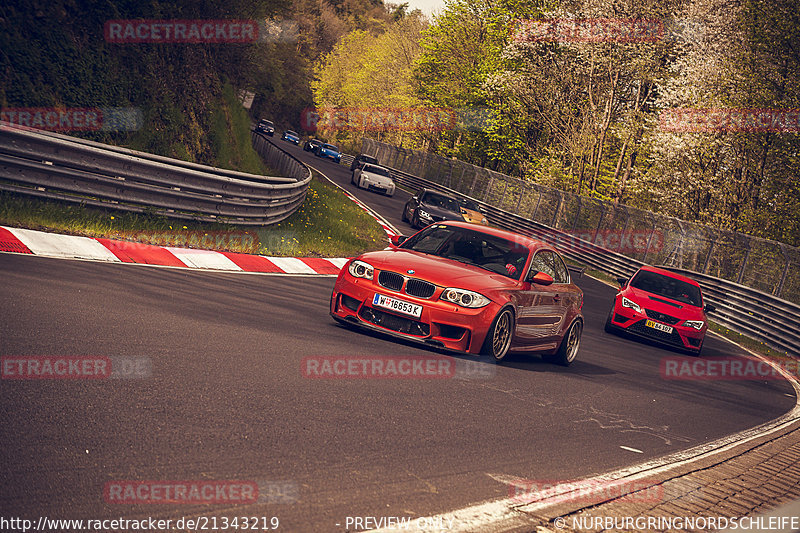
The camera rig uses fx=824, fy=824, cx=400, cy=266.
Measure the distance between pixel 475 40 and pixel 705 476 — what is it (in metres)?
58.7

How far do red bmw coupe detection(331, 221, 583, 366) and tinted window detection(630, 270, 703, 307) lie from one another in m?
7.36

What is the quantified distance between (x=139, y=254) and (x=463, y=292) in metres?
5.40

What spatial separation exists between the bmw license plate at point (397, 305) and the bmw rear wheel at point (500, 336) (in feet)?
2.71

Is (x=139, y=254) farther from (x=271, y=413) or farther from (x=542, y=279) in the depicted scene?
(x=271, y=413)

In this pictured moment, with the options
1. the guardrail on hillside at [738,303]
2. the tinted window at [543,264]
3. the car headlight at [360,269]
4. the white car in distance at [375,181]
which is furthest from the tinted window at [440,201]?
the car headlight at [360,269]

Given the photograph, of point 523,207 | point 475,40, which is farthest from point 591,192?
point 475,40

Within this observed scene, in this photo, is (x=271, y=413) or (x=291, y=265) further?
(x=291, y=265)

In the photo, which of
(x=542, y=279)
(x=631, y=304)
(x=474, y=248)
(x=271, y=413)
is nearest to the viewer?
(x=271, y=413)

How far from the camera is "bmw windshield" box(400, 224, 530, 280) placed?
389 inches

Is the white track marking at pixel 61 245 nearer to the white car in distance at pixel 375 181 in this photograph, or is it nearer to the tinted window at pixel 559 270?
the tinted window at pixel 559 270

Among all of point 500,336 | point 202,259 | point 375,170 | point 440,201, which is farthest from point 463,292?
point 375,170

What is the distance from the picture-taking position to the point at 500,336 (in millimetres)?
9344

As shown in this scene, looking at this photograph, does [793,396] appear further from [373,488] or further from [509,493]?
[373,488]

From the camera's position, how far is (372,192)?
44.9 metres
